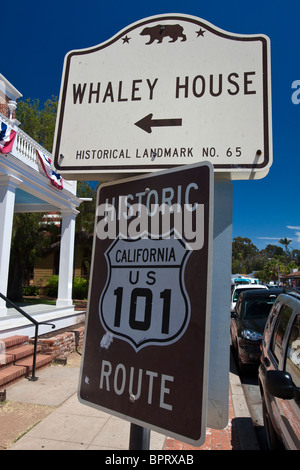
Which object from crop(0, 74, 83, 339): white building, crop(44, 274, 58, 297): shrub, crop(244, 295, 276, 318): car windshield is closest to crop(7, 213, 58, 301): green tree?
crop(0, 74, 83, 339): white building

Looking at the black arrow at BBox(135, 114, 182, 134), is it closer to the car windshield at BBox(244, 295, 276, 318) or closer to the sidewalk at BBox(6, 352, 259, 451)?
the sidewalk at BBox(6, 352, 259, 451)

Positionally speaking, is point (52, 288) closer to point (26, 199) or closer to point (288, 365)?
point (26, 199)

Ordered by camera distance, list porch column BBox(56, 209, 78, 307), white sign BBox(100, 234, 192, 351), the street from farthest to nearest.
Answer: porch column BBox(56, 209, 78, 307) < the street < white sign BBox(100, 234, 192, 351)

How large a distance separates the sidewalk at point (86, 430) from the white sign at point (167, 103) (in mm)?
3559

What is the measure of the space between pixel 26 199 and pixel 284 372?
40.3 feet

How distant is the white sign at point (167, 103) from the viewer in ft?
4.83

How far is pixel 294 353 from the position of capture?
276 centimetres

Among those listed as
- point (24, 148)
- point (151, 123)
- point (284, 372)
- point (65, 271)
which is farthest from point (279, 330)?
point (65, 271)

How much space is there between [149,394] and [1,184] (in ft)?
28.9

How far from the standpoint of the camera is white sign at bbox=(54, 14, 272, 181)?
1.47 metres

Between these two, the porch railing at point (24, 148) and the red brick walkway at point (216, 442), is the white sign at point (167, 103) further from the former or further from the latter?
the porch railing at point (24, 148)

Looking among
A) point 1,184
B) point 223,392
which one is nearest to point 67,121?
point 223,392

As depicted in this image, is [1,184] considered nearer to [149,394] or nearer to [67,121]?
[67,121]

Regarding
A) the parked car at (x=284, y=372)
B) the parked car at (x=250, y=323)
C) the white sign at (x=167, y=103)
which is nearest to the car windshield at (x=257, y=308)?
the parked car at (x=250, y=323)
